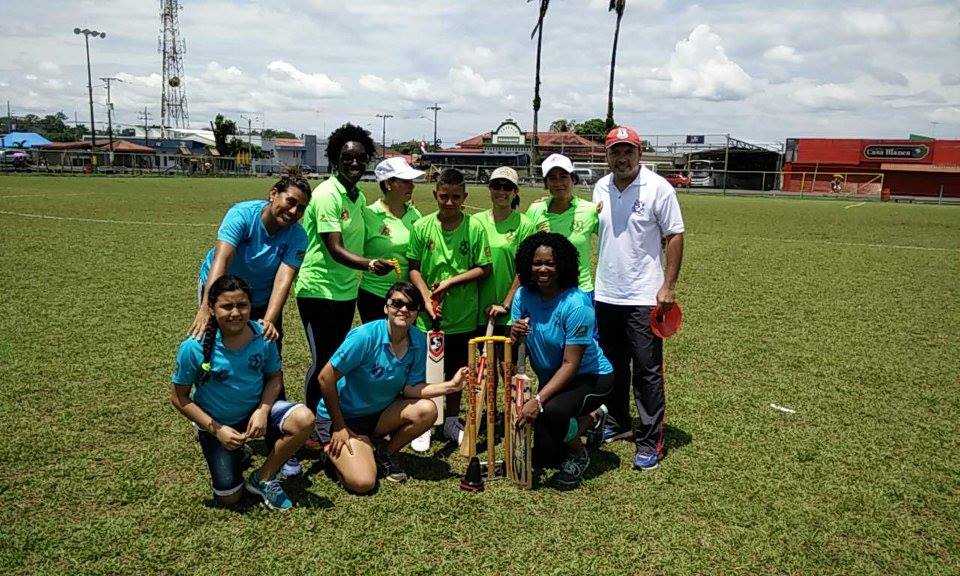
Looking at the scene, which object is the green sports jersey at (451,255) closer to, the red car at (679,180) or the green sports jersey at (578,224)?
the green sports jersey at (578,224)

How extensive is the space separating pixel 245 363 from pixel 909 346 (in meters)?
7.47

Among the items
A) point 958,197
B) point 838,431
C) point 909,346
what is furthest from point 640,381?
point 958,197

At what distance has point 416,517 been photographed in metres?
3.92

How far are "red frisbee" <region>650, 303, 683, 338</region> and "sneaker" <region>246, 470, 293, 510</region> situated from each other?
2.58m

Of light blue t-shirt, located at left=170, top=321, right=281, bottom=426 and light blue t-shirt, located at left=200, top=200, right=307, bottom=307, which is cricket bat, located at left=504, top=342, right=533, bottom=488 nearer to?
light blue t-shirt, located at left=170, top=321, right=281, bottom=426

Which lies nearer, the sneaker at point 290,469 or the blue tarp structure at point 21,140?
the sneaker at point 290,469

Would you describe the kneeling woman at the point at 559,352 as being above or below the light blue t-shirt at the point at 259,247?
below

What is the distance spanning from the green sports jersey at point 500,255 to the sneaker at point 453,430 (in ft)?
2.57

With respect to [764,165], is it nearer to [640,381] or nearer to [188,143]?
[640,381]

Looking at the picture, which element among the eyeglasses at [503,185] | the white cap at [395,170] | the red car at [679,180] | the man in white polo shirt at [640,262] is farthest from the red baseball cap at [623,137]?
the red car at [679,180]

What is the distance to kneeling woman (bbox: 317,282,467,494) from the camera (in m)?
4.23

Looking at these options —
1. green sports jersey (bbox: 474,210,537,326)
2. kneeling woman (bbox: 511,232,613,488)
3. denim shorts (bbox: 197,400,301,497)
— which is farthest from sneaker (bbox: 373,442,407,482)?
green sports jersey (bbox: 474,210,537,326)

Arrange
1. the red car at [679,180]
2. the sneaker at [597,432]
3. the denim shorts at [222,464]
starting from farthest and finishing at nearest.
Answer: the red car at [679,180] → the sneaker at [597,432] → the denim shorts at [222,464]

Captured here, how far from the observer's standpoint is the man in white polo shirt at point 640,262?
4668mm
